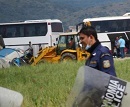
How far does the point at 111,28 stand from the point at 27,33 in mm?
6431

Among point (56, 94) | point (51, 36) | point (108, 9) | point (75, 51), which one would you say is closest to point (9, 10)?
point (108, 9)

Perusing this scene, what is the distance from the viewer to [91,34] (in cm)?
579

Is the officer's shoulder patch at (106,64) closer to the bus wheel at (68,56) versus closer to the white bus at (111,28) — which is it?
the bus wheel at (68,56)

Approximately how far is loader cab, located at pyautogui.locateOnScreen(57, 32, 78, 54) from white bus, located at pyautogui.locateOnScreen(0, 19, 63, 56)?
858cm

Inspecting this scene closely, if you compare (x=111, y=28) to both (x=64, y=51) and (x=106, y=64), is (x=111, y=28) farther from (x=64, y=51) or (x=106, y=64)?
(x=106, y=64)

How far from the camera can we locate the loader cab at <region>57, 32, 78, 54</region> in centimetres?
2759

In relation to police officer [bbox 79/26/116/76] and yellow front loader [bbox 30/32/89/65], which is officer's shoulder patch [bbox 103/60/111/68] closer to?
police officer [bbox 79/26/116/76]

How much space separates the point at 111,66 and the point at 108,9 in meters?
178

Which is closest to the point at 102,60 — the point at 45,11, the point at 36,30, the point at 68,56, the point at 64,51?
the point at 68,56

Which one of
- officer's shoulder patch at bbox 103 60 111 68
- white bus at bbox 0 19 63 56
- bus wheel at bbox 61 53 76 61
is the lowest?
bus wheel at bbox 61 53 76 61

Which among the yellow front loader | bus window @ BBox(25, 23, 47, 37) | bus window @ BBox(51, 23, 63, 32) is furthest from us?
bus window @ BBox(51, 23, 63, 32)

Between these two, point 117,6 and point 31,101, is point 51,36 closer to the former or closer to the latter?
point 31,101

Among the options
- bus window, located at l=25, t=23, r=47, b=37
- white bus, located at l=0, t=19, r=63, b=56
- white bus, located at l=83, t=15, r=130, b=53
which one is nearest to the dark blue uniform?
white bus, located at l=83, t=15, r=130, b=53

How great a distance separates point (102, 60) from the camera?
18.7 ft
